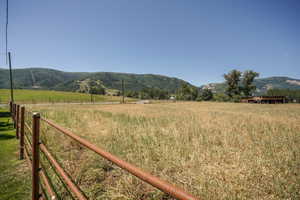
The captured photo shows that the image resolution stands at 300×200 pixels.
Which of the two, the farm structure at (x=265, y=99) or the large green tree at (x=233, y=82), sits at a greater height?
the large green tree at (x=233, y=82)

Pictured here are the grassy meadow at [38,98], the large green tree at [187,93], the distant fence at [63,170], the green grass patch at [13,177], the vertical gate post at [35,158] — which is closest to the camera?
the distant fence at [63,170]

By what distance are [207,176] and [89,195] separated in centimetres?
223

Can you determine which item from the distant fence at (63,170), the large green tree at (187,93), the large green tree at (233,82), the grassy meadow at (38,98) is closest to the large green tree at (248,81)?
the large green tree at (233,82)

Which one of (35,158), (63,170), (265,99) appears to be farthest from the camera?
(265,99)

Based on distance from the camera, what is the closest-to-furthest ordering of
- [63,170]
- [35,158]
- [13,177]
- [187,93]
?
[63,170], [35,158], [13,177], [187,93]

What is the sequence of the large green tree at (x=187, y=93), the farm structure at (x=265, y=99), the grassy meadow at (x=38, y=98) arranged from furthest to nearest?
the large green tree at (x=187, y=93) < the farm structure at (x=265, y=99) < the grassy meadow at (x=38, y=98)

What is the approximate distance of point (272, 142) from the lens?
4750 mm

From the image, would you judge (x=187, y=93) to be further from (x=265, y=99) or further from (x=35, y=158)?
(x=35, y=158)

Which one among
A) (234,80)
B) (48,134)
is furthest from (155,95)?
(48,134)

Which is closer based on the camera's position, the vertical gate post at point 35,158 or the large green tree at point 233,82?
the vertical gate post at point 35,158

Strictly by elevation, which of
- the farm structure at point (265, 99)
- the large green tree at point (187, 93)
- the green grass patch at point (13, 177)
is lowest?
the green grass patch at point (13, 177)

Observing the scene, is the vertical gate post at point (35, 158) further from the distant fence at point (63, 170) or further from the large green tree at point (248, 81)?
the large green tree at point (248, 81)

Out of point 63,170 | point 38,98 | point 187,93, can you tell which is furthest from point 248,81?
point 38,98

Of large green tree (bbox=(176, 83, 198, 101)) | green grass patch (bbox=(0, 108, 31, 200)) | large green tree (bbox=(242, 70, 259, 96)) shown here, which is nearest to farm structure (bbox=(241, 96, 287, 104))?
large green tree (bbox=(242, 70, 259, 96))
